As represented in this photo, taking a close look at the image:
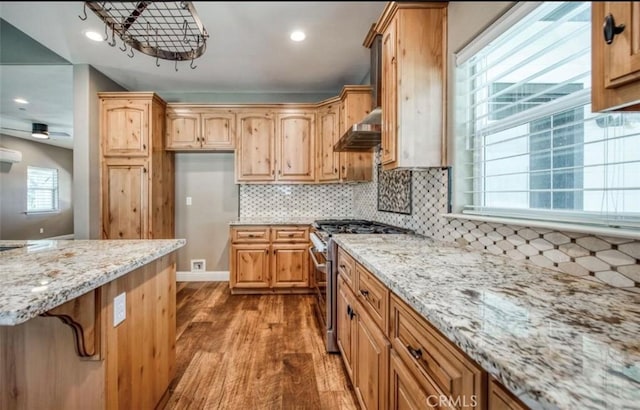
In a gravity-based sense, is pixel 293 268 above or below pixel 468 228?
below

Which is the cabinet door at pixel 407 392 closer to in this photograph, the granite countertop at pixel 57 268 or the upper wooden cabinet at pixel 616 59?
the upper wooden cabinet at pixel 616 59

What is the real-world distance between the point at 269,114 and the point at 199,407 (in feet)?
9.89

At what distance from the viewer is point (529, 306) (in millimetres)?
861

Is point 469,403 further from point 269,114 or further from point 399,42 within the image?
point 269,114

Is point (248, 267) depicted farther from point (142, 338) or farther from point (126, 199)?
point (142, 338)

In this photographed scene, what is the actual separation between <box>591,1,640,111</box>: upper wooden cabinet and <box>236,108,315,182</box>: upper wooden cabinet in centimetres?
311

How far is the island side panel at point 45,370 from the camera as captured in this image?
46.8 inches

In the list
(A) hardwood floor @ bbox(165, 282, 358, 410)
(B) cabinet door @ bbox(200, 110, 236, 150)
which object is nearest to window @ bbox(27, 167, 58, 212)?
(B) cabinet door @ bbox(200, 110, 236, 150)

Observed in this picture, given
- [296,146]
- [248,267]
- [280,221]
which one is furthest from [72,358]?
[296,146]

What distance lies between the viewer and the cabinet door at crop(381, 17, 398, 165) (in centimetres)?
192

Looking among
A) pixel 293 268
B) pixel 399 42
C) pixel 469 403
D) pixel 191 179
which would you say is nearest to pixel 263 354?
pixel 293 268

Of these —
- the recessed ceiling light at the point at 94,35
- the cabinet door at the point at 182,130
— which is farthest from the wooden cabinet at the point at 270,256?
the recessed ceiling light at the point at 94,35

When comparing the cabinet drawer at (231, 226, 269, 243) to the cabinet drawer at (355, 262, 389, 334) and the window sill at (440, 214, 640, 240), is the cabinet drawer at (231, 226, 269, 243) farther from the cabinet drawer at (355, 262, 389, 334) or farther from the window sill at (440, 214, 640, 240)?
the window sill at (440, 214, 640, 240)

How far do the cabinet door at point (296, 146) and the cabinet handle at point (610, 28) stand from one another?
124 inches
